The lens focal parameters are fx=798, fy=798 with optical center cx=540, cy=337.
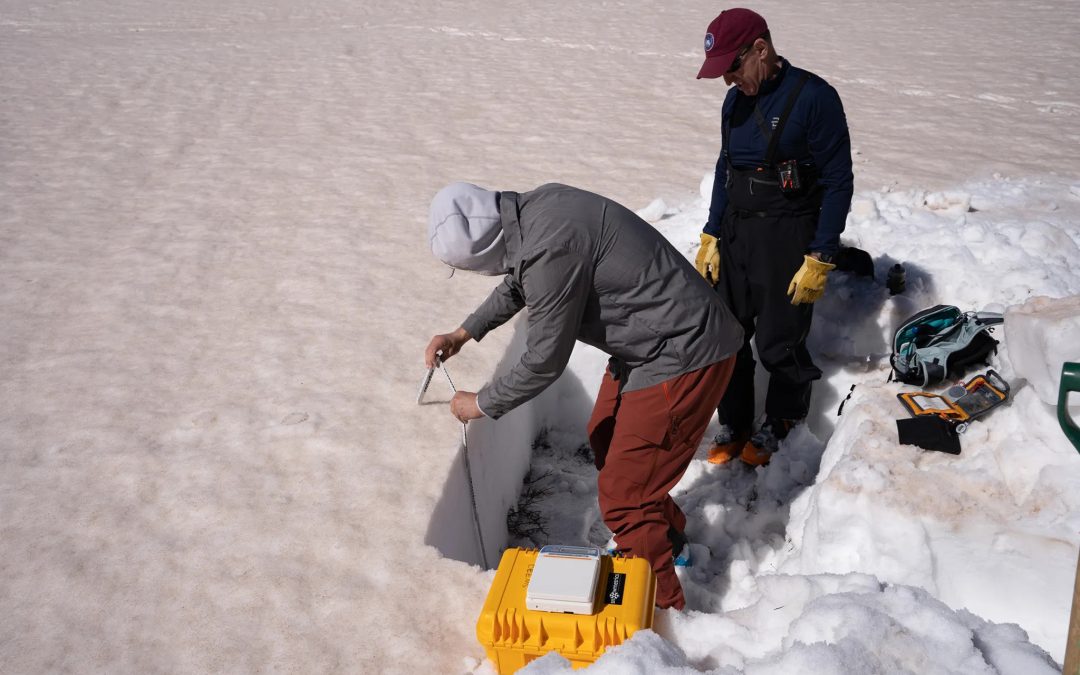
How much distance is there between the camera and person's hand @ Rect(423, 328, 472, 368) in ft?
10.3

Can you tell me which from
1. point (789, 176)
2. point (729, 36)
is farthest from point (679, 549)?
point (729, 36)

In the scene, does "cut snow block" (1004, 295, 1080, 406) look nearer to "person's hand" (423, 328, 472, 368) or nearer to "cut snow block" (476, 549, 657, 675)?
"cut snow block" (476, 549, 657, 675)

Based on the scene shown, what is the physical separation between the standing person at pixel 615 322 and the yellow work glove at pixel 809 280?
71 cm

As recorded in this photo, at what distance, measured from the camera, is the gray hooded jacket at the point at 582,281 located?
7.70 feet

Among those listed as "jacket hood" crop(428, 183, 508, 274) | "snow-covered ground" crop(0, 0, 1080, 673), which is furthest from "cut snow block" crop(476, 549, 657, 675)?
"jacket hood" crop(428, 183, 508, 274)

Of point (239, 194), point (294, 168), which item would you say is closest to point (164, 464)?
point (239, 194)

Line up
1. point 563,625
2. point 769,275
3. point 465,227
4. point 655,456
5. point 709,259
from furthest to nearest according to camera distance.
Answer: point 709,259 < point 769,275 < point 655,456 < point 465,227 < point 563,625

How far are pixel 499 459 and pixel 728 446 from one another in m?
1.18

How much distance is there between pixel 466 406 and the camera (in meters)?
2.80

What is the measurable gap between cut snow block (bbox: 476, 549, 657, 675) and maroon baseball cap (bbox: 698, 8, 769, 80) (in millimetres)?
1902

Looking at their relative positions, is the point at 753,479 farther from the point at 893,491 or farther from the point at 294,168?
the point at 294,168

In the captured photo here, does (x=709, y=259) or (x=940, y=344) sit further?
(x=709, y=259)

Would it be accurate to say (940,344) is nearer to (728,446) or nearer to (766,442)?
(766,442)

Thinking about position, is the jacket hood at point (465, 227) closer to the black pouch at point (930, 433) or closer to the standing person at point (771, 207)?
the standing person at point (771, 207)
